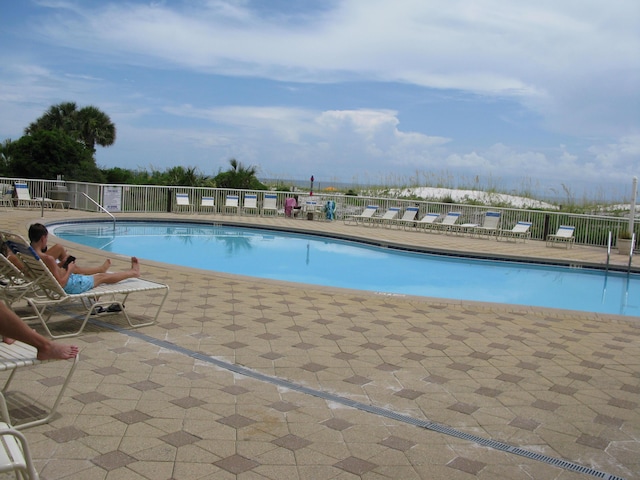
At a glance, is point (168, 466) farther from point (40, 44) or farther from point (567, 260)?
point (40, 44)

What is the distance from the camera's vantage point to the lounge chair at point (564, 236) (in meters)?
15.0

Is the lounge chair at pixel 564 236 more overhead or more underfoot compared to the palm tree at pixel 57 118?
more underfoot

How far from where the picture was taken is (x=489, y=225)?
16.5m

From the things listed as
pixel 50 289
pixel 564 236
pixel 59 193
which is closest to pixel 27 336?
pixel 50 289

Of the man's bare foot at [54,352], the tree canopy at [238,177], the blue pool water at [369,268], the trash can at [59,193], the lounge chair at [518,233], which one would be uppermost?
the tree canopy at [238,177]

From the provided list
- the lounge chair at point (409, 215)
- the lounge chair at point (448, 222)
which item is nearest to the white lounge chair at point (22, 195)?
the lounge chair at point (409, 215)

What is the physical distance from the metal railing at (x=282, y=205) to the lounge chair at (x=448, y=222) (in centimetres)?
66

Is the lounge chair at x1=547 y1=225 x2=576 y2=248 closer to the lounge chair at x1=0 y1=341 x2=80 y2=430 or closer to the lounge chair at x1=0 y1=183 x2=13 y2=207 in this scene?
the lounge chair at x1=0 y1=341 x2=80 y2=430

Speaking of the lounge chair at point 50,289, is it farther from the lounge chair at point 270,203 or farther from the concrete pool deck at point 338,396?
the lounge chair at point 270,203

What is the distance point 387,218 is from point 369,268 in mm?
6173

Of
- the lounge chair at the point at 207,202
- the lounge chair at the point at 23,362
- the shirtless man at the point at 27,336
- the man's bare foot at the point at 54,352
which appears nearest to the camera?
the shirtless man at the point at 27,336

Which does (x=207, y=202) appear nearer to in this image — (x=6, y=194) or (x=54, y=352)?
(x=6, y=194)

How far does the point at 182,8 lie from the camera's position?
15047mm

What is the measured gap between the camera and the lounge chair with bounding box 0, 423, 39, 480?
192cm
